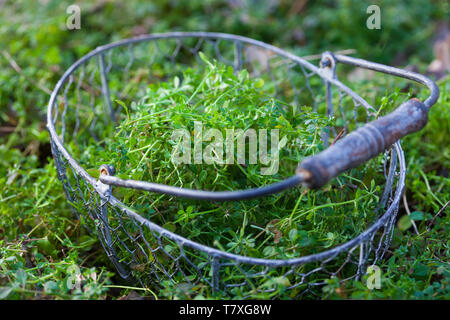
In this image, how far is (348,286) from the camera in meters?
0.88

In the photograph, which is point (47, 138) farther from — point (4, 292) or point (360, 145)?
point (360, 145)

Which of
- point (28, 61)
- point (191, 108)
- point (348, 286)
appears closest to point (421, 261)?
point (348, 286)

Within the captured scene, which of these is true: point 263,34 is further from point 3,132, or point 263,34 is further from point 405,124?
point 405,124

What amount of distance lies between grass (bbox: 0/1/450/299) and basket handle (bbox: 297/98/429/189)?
0.78 feet

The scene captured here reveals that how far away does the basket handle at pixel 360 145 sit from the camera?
0.70 meters

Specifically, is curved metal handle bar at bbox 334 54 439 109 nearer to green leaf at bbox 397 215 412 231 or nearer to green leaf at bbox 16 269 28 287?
green leaf at bbox 397 215 412 231

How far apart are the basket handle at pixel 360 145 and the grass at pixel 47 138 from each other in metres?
0.24

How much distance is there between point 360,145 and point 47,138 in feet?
3.59

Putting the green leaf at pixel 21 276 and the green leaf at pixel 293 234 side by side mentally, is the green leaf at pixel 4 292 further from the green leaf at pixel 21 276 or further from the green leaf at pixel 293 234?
the green leaf at pixel 293 234

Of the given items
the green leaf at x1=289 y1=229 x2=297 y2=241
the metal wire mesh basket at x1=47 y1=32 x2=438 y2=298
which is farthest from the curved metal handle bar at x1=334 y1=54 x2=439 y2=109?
the green leaf at x1=289 y1=229 x2=297 y2=241

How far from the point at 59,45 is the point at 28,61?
0.80 ft

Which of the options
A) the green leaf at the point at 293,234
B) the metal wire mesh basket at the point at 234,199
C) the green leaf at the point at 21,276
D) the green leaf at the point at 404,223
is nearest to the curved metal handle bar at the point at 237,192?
the metal wire mesh basket at the point at 234,199

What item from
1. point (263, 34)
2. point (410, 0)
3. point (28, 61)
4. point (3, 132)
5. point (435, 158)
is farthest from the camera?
point (410, 0)
